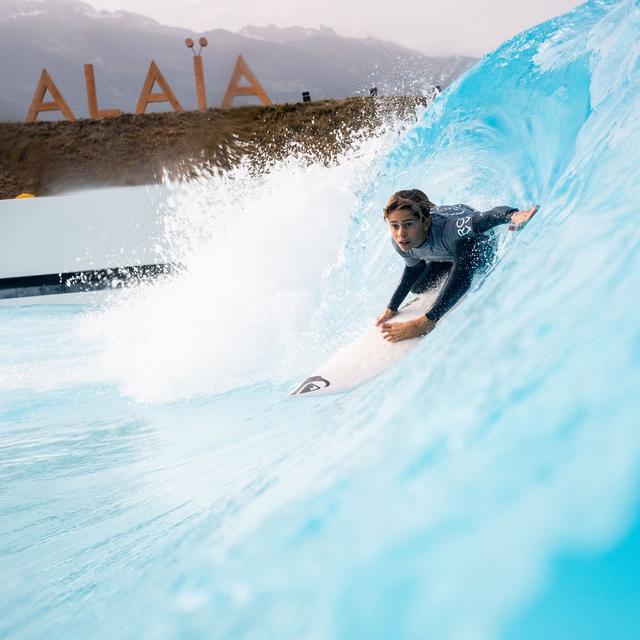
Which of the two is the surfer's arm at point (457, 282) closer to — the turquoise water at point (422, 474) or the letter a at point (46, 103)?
the turquoise water at point (422, 474)

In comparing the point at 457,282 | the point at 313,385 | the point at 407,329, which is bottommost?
the point at 313,385

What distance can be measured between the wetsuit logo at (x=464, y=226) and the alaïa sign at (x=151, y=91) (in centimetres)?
757

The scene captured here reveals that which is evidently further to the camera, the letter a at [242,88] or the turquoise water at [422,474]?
the letter a at [242,88]

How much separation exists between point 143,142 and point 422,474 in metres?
10.8

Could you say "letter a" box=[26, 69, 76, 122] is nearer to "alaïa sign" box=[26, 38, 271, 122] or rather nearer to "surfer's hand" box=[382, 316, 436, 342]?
"alaïa sign" box=[26, 38, 271, 122]

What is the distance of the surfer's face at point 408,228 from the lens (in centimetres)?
206

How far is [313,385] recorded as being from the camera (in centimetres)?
225

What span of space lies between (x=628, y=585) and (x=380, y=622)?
0.22 m

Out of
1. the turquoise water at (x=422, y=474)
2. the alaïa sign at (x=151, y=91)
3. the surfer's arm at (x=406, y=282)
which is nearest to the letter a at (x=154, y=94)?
the alaïa sign at (x=151, y=91)

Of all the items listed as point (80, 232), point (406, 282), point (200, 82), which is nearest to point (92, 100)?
point (200, 82)

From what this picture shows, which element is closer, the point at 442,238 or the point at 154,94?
the point at 442,238

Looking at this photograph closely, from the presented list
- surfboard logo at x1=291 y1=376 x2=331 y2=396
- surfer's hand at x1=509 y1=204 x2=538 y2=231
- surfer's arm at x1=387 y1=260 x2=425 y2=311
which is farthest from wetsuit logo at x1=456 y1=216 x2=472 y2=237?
surfboard logo at x1=291 y1=376 x2=331 y2=396

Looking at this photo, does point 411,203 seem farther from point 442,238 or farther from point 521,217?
point 521,217

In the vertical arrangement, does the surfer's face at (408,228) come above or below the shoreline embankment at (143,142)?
above
